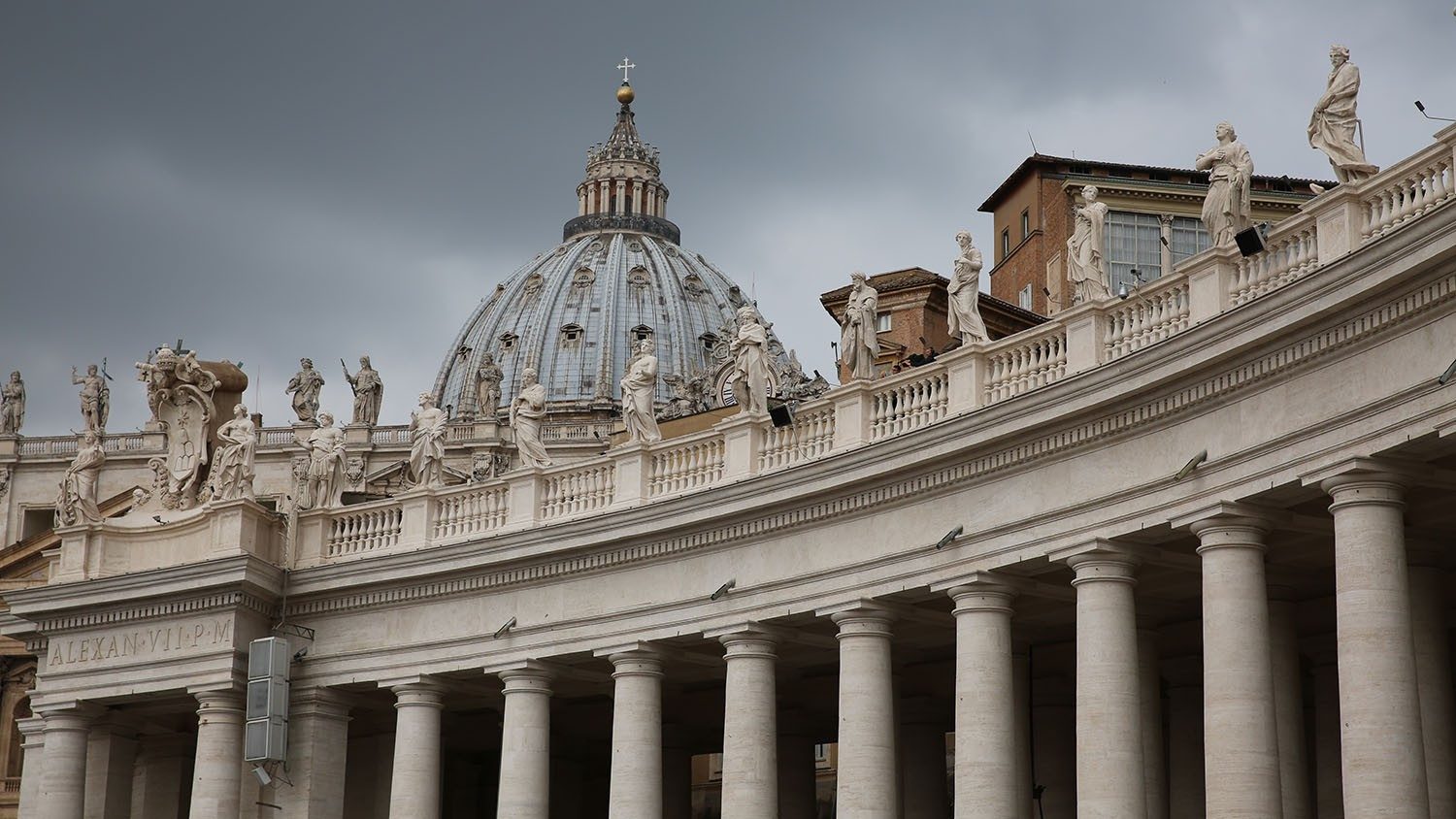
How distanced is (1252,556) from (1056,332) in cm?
591

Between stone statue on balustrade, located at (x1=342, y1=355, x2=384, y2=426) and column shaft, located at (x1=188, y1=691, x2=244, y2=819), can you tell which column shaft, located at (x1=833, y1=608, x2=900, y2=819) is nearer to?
column shaft, located at (x1=188, y1=691, x2=244, y2=819)

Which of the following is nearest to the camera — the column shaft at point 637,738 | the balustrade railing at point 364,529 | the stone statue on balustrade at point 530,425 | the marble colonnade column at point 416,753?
the column shaft at point 637,738

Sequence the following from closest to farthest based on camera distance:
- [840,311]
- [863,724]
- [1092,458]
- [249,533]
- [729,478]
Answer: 1. [1092,458]
2. [863,724]
3. [729,478]
4. [249,533]
5. [840,311]

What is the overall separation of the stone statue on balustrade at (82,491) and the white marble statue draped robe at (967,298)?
67.7ft

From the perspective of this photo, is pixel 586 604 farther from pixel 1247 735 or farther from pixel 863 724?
pixel 1247 735

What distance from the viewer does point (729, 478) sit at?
42094 mm

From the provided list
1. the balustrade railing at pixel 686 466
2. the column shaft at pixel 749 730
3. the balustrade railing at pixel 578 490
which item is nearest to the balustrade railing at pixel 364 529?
the balustrade railing at pixel 578 490

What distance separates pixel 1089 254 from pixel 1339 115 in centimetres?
529

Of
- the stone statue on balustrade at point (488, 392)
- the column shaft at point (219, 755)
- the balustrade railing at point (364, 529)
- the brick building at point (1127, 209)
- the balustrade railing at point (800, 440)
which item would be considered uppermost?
the stone statue on balustrade at point (488, 392)

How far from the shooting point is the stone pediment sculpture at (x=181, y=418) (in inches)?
1987

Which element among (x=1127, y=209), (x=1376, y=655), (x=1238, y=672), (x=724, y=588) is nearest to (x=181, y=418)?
(x=724, y=588)

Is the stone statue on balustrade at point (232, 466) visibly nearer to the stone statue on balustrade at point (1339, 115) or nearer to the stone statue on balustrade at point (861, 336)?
the stone statue on balustrade at point (861, 336)

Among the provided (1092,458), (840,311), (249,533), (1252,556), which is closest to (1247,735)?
(1252,556)

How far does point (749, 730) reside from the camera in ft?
132
